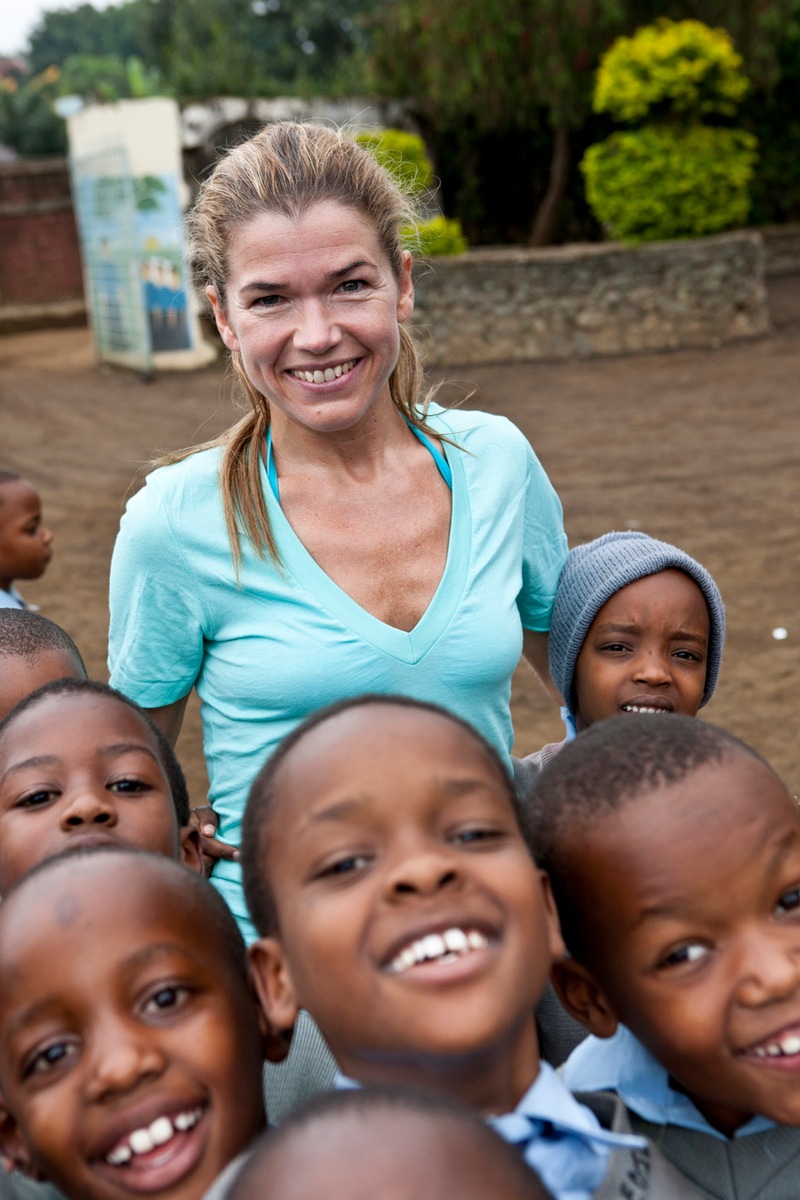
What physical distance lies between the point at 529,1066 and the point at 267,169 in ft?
5.21

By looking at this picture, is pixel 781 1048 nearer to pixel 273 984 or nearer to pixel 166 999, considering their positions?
pixel 273 984

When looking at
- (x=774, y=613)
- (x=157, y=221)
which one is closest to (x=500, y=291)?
(x=157, y=221)

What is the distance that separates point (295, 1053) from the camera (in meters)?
1.84

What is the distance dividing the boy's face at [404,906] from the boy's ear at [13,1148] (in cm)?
33

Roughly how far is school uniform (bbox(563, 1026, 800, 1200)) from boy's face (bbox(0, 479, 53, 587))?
377 centimetres

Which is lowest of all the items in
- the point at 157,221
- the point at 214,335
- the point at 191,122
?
the point at 214,335

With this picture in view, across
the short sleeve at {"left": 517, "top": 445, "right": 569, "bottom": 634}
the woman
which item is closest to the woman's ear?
the woman

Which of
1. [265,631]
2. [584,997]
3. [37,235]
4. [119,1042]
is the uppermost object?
[265,631]

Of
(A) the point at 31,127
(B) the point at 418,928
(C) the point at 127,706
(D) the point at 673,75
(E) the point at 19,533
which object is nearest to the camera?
(B) the point at 418,928

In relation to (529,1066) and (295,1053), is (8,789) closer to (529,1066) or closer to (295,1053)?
(295,1053)

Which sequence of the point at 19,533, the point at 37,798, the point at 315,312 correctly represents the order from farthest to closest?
the point at 19,533 < the point at 315,312 < the point at 37,798

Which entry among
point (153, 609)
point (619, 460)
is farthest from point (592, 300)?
point (153, 609)

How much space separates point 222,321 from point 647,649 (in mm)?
1055

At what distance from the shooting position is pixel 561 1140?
1444 millimetres
